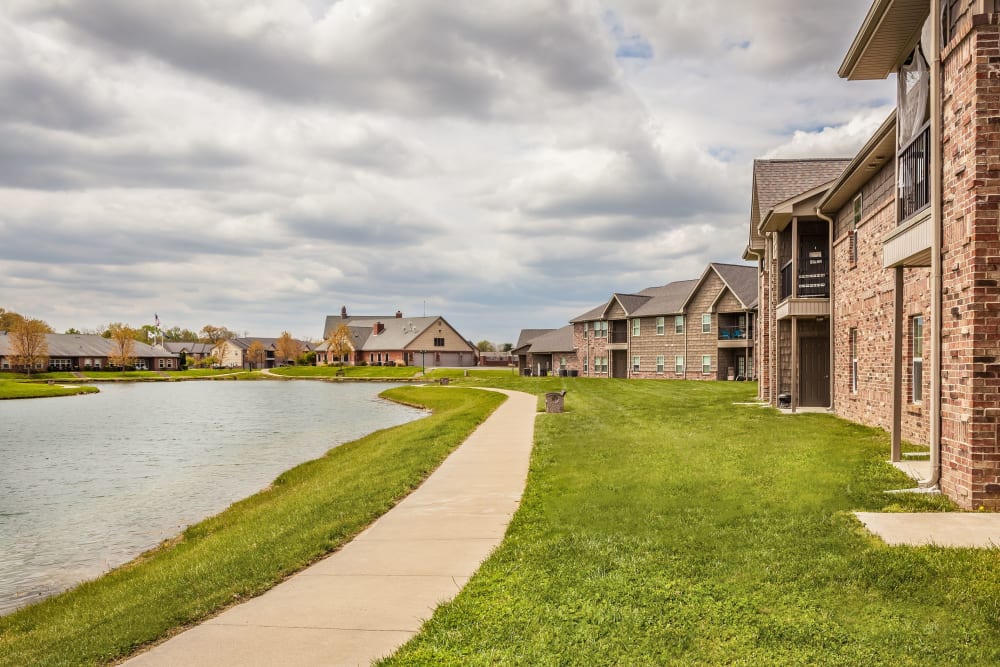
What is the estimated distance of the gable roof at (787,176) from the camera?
75.9 feet

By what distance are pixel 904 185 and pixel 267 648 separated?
1086cm

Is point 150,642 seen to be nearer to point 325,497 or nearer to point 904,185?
point 325,497

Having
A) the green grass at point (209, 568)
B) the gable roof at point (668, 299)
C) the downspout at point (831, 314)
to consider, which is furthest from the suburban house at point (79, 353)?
the downspout at point (831, 314)

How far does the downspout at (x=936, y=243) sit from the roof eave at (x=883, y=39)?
96 centimetres

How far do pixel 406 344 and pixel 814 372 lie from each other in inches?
2990

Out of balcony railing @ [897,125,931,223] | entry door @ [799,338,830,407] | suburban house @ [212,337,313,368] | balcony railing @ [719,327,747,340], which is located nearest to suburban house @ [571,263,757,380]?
balcony railing @ [719,327,747,340]

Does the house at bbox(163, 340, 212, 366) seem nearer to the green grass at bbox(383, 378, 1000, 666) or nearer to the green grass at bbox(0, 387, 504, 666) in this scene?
the green grass at bbox(0, 387, 504, 666)

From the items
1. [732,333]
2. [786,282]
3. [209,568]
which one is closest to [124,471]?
[209,568]

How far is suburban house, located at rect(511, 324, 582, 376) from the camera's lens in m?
61.1

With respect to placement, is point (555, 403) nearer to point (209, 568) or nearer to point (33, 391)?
point (209, 568)

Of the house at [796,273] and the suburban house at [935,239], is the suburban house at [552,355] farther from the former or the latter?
the suburban house at [935,239]

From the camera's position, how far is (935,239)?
9070mm

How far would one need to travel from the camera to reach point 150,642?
546 centimetres

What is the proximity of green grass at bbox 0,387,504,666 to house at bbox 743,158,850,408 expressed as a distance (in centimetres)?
1227
